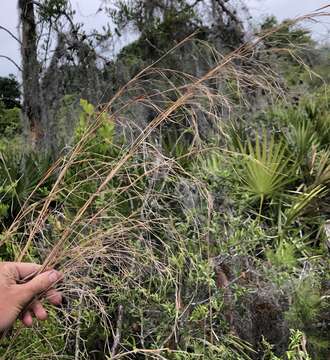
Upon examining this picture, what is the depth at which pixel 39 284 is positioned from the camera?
1.86 m

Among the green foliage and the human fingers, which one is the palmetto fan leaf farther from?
the human fingers

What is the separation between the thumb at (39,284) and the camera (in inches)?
71.7

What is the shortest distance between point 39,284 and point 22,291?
0.06 metres

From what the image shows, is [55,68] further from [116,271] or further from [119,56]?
[116,271]

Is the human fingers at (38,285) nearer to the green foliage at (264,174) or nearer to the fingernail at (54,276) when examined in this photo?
the fingernail at (54,276)

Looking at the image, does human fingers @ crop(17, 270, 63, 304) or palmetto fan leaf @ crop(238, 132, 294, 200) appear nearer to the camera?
human fingers @ crop(17, 270, 63, 304)

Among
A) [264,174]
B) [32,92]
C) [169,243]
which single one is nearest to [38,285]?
[169,243]

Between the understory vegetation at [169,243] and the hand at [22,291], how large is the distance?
0.10m

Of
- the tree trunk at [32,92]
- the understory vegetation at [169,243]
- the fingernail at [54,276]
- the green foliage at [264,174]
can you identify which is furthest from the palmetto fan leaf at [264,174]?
the tree trunk at [32,92]

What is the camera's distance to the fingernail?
6.26 feet

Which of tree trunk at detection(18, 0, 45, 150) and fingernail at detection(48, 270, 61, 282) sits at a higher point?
tree trunk at detection(18, 0, 45, 150)

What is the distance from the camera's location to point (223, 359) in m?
2.58

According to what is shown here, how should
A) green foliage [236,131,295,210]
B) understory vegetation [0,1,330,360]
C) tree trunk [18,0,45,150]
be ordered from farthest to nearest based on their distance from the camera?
tree trunk [18,0,45,150] → green foliage [236,131,295,210] → understory vegetation [0,1,330,360]

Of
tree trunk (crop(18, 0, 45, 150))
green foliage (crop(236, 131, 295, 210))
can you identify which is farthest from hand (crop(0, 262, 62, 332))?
tree trunk (crop(18, 0, 45, 150))
